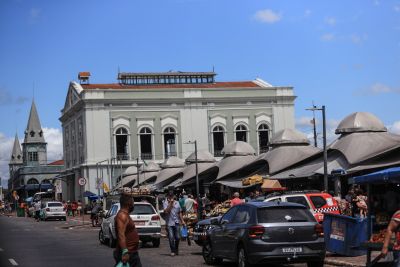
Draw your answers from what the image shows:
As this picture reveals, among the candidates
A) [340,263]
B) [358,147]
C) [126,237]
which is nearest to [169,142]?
[358,147]

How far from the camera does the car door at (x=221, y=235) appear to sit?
57.7 ft

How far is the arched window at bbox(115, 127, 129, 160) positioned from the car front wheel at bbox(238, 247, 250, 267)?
2744 inches

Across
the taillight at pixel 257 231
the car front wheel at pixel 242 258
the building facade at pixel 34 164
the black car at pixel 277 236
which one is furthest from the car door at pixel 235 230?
the building facade at pixel 34 164

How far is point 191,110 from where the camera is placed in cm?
8788

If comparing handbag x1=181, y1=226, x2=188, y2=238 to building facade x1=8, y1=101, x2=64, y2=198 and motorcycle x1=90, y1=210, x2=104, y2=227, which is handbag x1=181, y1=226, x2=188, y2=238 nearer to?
motorcycle x1=90, y1=210, x2=104, y2=227

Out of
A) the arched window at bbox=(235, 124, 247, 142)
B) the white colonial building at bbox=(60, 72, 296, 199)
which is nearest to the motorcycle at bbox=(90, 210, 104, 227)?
the white colonial building at bbox=(60, 72, 296, 199)

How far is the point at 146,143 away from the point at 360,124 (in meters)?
59.4

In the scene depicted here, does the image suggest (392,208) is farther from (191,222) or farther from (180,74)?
(180,74)

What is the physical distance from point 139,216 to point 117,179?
60505 millimetres

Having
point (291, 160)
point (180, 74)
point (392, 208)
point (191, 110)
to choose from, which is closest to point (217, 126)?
point (191, 110)

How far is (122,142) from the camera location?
87.4m

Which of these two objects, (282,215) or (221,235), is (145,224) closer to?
(221,235)

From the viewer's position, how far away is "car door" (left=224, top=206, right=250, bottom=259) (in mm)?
16484

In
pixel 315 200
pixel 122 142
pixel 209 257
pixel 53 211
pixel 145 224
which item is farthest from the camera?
pixel 122 142
